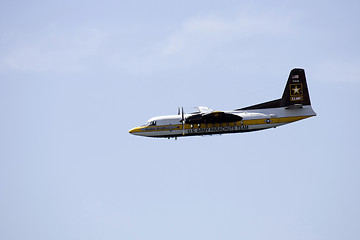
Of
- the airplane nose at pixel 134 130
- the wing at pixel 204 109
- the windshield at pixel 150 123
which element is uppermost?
the wing at pixel 204 109

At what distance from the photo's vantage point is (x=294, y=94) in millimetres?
59719

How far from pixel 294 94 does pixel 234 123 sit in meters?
8.85

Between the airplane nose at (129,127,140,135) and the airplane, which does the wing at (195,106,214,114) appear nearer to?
the airplane

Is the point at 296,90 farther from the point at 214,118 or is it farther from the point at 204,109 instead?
the point at 204,109

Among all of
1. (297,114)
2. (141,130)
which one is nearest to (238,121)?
(297,114)

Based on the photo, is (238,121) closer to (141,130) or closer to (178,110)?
(178,110)

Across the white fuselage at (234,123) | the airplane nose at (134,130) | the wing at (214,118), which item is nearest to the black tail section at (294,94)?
the white fuselage at (234,123)

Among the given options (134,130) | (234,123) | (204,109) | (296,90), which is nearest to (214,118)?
(234,123)

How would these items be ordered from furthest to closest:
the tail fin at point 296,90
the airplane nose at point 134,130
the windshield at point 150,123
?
the airplane nose at point 134,130 < the tail fin at point 296,90 < the windshield at point 150,123

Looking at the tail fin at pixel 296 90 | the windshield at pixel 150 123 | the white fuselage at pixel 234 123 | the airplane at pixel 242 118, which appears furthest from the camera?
the tail fin at pixel 296 90

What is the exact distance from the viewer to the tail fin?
59.4 meters

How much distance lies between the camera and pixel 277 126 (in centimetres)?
5866

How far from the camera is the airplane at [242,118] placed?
5728 cm

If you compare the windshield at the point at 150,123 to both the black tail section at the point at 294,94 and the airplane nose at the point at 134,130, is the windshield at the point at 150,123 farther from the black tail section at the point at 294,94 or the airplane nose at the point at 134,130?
the black tail section at the point at 294,94
